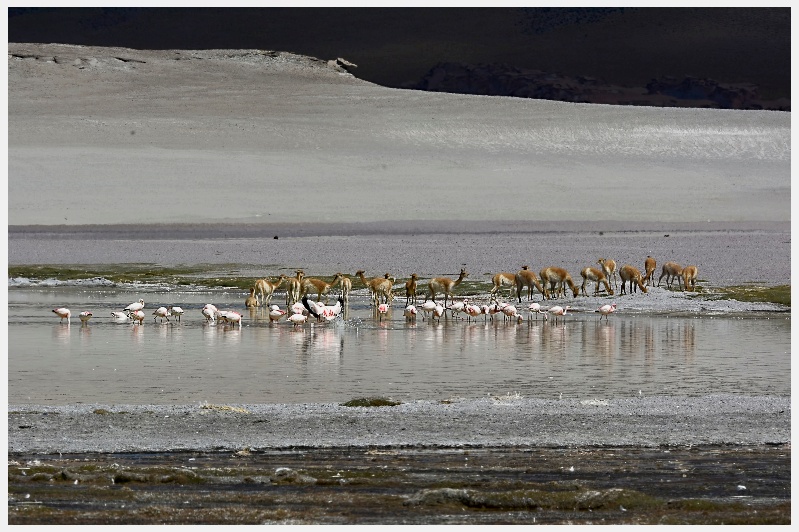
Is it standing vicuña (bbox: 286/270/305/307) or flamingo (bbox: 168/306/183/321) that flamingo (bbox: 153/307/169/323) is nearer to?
flamingo (bbox: 168/306/183/321)

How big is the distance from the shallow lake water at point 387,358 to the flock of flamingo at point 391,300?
5.8 inches

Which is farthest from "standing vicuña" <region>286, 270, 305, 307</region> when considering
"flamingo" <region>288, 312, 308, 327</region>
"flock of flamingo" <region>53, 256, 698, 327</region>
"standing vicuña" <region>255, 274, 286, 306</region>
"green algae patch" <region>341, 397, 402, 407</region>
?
"green algae patch" <region>341, 397, 402, 407</region>

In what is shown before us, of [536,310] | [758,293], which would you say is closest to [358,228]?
[758,293]

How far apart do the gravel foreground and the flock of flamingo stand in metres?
6.41

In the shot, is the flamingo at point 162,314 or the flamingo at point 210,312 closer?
the flamingo at point 210,312

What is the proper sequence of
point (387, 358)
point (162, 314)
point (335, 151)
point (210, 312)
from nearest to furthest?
1. point (387, 358)
2. point (210, 312)
3. point (162, 314)
4. point (335, 151)

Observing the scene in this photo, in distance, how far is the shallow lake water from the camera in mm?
9836

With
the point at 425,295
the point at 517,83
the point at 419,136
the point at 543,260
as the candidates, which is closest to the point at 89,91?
the point at 419,136

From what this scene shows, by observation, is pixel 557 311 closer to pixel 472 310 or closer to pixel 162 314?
pixel 472 310

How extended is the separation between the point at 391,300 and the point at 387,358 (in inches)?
212

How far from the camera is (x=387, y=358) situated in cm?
1199

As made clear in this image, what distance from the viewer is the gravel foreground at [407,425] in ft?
23.7

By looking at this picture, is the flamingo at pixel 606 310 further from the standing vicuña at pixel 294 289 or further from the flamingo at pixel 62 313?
the flamingo at pixel 62 313

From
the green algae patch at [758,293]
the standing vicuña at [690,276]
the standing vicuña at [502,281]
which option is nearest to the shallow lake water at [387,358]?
the green algae patch at [758,293]
